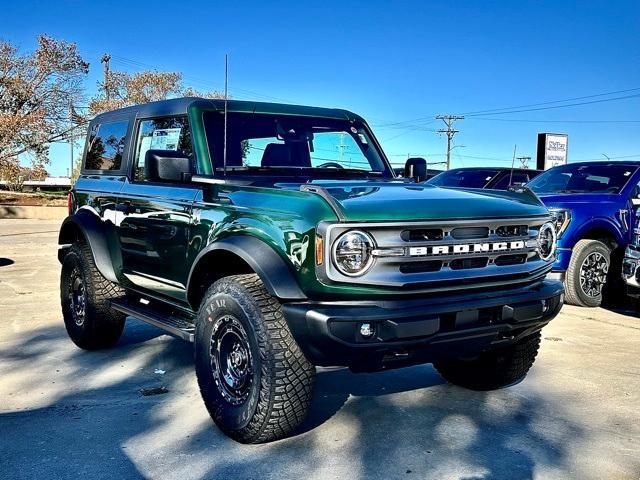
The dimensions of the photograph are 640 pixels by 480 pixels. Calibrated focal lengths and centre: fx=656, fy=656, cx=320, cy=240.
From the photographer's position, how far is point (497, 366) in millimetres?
4258

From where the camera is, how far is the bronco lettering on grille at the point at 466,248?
3203mm

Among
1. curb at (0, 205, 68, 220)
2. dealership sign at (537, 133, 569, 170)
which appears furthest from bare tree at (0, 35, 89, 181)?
dealership sign at (537, 133, 569, 170)

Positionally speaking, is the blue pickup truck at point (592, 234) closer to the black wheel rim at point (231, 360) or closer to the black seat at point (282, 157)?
the black seat at point (282, 157)

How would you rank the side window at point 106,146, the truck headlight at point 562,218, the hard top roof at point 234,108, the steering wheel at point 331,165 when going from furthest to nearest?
the truck headlight at point 562,218 < the side window at point 106,146 < the steering wheel at point 331,165 < the hard top roof at point 234,108

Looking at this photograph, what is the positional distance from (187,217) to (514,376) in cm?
233

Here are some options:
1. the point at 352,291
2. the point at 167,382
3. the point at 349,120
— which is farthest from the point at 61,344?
the point at 352,291

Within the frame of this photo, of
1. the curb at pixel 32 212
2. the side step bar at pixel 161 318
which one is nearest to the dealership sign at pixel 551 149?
the side step bar at pixel 161 318

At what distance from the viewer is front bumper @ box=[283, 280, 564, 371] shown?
3008 mm

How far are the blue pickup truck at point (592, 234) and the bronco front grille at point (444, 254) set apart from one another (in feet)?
13.7

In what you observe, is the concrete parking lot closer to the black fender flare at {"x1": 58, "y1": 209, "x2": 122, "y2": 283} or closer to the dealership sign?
the black fender flare at {"x1": 58, "y1": 209, "x2": 122, "y2": 283}

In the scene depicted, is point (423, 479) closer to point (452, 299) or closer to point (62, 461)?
point (452, 299)

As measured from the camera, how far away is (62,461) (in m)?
3.30

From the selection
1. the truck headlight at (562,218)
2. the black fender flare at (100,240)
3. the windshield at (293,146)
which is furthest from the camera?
the truck headlight at (562,218)

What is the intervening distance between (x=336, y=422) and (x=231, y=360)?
2.43ft
